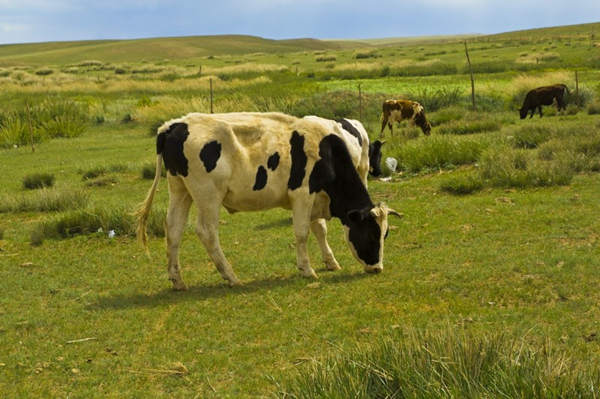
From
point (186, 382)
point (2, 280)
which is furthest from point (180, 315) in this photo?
point (2, 280)

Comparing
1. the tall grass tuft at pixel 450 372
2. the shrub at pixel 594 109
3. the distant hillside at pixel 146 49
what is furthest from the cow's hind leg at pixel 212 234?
the distant hillside at pixel 146 49

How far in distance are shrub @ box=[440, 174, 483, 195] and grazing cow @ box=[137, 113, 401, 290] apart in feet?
16.7

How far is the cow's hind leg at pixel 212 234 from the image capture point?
8.35 meters

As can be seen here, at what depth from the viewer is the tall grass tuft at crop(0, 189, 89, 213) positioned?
1438cm

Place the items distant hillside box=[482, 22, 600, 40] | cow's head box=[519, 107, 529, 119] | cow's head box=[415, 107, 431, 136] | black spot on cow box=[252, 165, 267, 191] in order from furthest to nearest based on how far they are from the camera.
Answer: distant hillside box=[482, 22, 600, 40] → cow's head box=[519, 107, 529, 119] → cow's head box=[415, 107, 431, 136] → black spot on cow box=[252, 165, 267, 191]

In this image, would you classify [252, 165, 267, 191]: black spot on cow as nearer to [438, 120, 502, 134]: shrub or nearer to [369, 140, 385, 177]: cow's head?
[369, 140, 385, 177]: cow's head

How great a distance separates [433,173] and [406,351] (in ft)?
38.8

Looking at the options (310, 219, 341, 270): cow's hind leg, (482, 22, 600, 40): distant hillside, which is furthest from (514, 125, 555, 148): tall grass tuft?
(482, 22, 600, 40): distant hillside

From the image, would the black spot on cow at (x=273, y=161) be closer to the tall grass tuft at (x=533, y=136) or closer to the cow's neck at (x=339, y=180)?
the cow's neck at (x=339, y=180)

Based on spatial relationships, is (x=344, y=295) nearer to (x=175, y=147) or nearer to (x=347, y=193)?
(x=347, y=193)

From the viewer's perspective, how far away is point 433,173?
15727mm

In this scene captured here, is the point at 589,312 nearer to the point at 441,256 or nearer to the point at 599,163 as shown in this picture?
the point at 441,256

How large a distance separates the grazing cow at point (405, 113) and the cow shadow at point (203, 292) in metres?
15.7

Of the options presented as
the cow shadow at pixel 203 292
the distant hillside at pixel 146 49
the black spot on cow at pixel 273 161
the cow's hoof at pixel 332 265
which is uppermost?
the distant hillside at pixel 146 49
